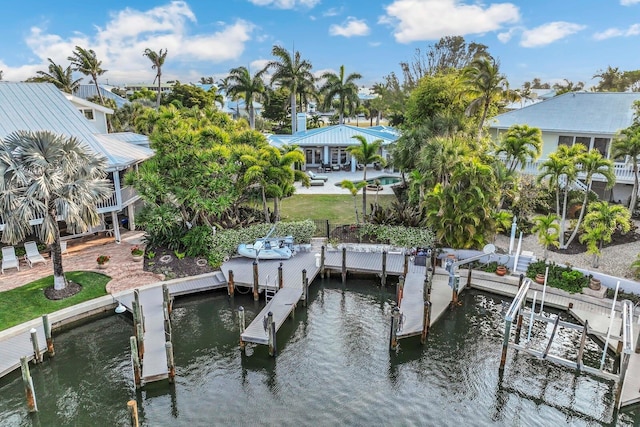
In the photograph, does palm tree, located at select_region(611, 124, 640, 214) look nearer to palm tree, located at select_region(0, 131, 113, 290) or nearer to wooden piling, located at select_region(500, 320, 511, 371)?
wooden piling, located at select_region(500, 320, 511, 371)

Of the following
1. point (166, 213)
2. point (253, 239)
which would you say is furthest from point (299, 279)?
point (166, 213)

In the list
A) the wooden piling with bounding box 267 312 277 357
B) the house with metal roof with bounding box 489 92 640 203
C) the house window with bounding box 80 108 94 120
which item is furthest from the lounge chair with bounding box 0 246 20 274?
the house with metal roof with bounding box 489 92 640 203

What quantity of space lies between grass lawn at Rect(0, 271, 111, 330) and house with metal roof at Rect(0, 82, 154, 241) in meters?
3.54

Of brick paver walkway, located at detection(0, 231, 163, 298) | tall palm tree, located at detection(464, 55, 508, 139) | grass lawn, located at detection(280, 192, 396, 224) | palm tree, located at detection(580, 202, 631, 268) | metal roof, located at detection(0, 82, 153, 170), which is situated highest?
tall palm tree, located at detection(464, 55, 508, 139)

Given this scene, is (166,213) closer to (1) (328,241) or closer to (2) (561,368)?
(1) (328,241)

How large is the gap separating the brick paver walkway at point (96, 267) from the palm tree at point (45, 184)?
234cm

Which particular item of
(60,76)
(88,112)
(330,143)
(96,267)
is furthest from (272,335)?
(60,76)

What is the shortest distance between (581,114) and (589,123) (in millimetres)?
1447

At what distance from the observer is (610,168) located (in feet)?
65.6

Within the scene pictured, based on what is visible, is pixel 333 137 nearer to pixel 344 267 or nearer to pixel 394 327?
pixel 344 267

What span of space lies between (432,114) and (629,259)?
52.7 feet

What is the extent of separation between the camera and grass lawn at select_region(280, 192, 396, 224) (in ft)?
90.2

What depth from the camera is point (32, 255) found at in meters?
20.3

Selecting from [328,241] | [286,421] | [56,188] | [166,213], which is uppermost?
[56,188]
